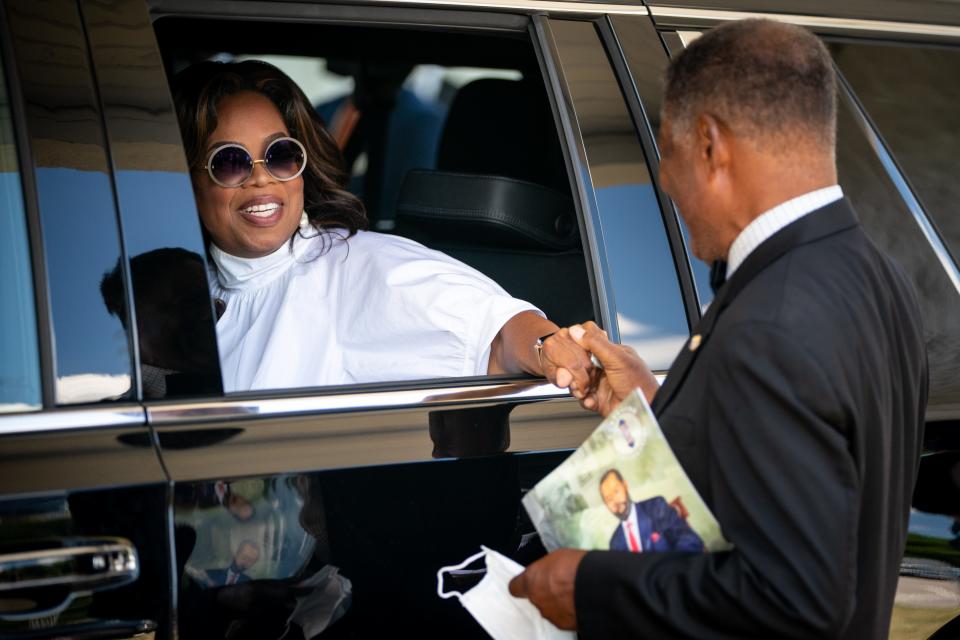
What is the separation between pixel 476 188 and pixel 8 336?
1.47 meters

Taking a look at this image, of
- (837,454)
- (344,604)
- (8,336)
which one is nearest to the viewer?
(837,454)

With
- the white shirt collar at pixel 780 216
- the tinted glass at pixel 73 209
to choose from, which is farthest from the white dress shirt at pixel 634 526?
the tinted glass at pixel 73 209

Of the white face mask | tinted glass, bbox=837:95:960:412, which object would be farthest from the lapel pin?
tinted glass, bbox=837:95:960:412

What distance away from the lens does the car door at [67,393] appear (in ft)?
4.97

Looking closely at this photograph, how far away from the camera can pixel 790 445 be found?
1.18 m

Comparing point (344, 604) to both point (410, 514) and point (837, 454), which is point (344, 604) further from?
point (837, 454)

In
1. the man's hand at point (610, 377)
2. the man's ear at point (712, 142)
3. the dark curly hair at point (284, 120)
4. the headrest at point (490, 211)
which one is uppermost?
the dark curly hair at point (284, 120)

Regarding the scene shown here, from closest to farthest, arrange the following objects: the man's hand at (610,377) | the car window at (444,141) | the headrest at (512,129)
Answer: the man's hand at (610,377) < the car window at (444,141) < the headrest at (512,129)

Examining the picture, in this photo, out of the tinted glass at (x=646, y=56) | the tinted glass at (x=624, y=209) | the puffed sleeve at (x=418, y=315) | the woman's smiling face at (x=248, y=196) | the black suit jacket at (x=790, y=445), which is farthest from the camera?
the woman's smiling face at (x=248, y=196)

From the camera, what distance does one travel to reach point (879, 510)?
1322 millimetres

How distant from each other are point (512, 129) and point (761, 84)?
6.06ft

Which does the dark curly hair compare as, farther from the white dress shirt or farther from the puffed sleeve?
the white dress shirt

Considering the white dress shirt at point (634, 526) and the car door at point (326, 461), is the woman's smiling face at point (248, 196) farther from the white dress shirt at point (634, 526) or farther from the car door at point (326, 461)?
the white dress shirt at point (634, 526)

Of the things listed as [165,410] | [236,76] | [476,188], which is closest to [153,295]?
[165,410]
